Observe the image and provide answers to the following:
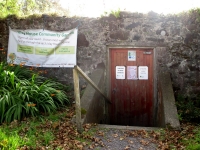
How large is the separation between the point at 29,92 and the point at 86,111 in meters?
1.55

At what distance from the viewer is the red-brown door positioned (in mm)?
7535

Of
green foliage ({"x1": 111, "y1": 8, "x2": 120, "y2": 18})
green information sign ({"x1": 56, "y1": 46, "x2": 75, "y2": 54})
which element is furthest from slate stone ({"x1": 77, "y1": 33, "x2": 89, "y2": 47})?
green foliage ({"x1": 111, "y1": 8, "x2": 120, "y2": 18})

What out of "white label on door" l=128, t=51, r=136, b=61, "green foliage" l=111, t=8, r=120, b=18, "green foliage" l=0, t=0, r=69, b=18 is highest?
"green foliage" l=0, t=0, r=69, b=18

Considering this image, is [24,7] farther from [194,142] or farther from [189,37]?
[194,142]

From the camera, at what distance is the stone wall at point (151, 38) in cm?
716

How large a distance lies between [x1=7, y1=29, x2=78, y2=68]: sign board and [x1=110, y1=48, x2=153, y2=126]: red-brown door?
1363 mm

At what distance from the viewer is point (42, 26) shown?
25.6 ft

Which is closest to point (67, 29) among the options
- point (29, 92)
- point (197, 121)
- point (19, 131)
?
point (29, 92)

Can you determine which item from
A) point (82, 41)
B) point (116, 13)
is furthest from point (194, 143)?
point (82, 41)

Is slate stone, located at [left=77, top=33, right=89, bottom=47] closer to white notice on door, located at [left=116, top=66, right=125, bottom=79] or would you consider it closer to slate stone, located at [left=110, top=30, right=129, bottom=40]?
slate stone, located at [left=110, top=30, right=129, bottom=40]

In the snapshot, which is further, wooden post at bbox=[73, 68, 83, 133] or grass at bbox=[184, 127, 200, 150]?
wooden post at bbox=[73, 68, 83, 133]

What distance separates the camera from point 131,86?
305 inches

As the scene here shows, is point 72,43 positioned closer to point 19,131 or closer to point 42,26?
point 42,26

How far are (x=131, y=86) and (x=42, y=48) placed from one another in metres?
3.10
